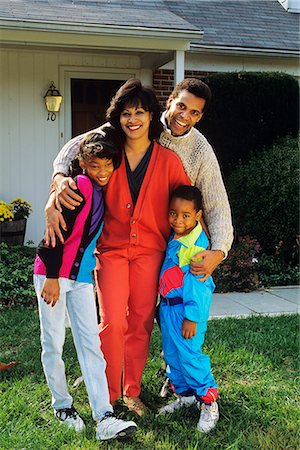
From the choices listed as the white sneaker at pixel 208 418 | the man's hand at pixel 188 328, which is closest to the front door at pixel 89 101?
the man's hand at pixel 188 328

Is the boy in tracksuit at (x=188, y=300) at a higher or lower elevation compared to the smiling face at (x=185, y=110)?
lower

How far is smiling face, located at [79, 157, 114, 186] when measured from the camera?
9.09ft

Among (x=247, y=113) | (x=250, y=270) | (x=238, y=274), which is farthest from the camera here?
(x=247, y=113)

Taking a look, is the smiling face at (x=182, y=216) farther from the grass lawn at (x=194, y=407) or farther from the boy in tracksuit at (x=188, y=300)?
the grass lawn at (x=194, y=407)

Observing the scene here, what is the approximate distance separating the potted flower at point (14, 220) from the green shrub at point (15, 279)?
58 centimetres

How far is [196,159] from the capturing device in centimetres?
310

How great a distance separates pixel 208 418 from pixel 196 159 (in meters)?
1.38

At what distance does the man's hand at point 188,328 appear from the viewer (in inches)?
116

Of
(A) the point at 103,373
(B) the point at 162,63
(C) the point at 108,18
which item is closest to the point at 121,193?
(A) the point at 103,373

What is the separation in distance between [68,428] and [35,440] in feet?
0.58

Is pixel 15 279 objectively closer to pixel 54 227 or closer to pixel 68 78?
pixel 54 227

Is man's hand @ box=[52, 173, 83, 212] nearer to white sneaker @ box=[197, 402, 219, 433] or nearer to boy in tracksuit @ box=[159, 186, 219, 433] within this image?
boy in tracksuit @ box=[159, 186, 219, 433]

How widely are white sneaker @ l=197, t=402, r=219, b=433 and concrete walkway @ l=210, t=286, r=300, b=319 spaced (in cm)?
203

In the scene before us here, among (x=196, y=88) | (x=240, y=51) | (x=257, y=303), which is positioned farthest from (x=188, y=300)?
(x=240, y=51)
